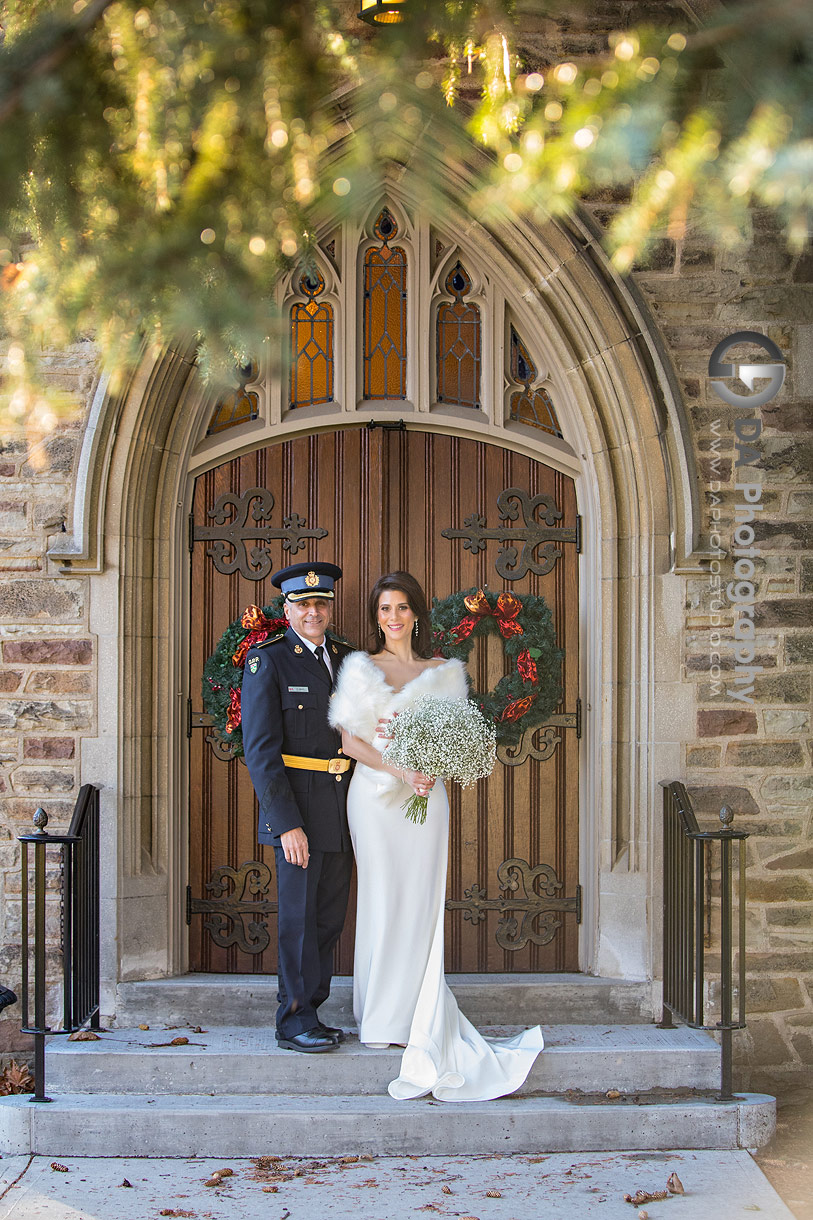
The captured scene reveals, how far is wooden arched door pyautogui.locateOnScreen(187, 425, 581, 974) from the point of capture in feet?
17.5

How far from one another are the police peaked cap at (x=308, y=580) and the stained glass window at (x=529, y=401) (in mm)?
1355

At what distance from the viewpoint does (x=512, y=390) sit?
17.7 feet

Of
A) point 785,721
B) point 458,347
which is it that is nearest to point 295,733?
point 458,347

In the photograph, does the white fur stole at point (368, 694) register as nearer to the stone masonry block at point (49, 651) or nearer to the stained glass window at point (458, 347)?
the stone masonry block at point (49, 651)

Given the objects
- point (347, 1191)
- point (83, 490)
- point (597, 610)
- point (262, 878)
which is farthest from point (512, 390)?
point (347, 1191)

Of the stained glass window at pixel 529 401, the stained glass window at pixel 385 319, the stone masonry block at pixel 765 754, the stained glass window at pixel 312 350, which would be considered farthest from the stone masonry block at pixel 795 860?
the stained glass window at pixel 312 350

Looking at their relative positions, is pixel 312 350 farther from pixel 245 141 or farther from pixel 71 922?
pixel 245 141

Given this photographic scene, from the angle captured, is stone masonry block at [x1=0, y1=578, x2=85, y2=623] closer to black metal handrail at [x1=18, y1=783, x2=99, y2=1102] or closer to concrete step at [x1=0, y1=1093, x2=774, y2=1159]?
black metal handrail at [x1=18, y1=783, x2=99, y2=1102]

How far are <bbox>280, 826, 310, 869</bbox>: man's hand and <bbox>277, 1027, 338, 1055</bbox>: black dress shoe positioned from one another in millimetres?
646

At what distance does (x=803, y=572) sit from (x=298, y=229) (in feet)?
10.5

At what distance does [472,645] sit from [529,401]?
3.81ft

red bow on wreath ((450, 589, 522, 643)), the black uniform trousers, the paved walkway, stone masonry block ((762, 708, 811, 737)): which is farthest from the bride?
stone masonry block ((762, 708, 811, 737))

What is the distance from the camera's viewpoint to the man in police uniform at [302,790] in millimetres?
4477

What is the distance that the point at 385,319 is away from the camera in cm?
542
